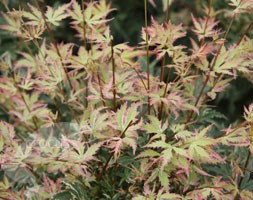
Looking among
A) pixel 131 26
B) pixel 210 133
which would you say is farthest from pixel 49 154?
pixel 131 26

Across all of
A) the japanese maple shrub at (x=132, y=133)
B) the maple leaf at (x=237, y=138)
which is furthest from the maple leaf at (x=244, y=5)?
the maple leaf at (x=237, y=138)

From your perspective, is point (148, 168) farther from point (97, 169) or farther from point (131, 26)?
point (131, 26)

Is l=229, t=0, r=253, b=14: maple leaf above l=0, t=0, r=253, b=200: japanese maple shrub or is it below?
above

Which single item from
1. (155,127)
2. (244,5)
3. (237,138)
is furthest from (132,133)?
(244,5)

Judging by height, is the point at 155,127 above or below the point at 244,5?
below

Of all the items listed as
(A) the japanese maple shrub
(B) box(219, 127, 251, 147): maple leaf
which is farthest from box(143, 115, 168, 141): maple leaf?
(B) box(219, 127, 251, 147): maple leaf

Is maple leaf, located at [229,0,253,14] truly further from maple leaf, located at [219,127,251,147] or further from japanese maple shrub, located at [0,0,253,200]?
maple leaf, located at [219,127,251,147]

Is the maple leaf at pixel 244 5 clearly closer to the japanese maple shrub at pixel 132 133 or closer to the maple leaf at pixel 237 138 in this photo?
the japanese maple shrub at pixel 132 133

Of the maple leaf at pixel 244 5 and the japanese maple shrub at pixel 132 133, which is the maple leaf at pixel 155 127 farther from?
the maple leaf at pixel 244 5

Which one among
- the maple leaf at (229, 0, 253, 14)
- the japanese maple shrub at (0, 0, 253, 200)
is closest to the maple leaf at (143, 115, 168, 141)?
the japanese maple shrub at (0, 0, 253, 200)

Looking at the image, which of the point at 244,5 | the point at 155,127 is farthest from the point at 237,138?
the point at 244,5

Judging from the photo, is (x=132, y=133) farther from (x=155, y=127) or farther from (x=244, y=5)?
(x=244, y=5)

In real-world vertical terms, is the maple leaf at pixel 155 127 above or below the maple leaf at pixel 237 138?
above

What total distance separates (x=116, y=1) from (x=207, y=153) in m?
2.48
